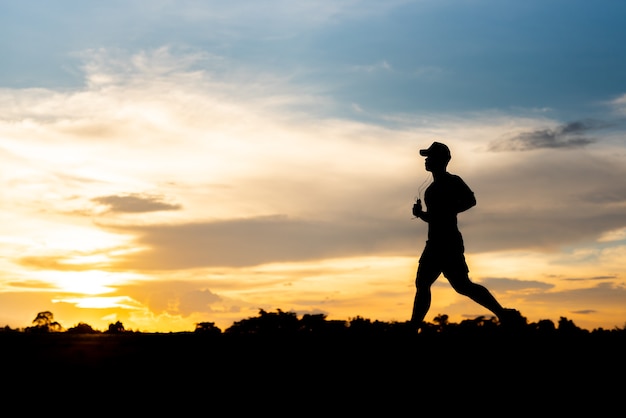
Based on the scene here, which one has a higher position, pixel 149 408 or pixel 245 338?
pixel 245 338

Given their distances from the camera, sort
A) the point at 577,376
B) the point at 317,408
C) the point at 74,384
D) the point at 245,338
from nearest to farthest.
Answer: the point at 317,408
the point at 74,384
the point at 577,376
the point at 245,338

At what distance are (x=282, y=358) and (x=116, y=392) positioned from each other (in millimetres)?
2746

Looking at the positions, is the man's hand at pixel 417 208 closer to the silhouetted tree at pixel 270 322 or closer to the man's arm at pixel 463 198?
the man's arm at pixel 463 198

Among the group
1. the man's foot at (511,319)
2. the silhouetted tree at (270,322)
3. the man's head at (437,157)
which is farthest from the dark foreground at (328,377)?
the silhouetted tree at (270,322)

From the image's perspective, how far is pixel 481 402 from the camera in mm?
7320

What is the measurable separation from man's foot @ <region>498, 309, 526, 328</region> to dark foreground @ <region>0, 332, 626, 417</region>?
0.81ft

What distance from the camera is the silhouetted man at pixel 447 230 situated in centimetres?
1149

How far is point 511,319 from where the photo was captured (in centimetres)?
1164

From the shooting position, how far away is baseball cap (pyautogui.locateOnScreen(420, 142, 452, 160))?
11648mm

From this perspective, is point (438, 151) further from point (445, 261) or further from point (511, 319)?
point (511, 319)

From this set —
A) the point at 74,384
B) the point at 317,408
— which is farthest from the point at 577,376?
the point at 74,384

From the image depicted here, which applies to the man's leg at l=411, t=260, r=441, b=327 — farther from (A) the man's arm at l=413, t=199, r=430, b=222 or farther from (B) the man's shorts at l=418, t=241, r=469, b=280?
(A) the man's arm at l=413, t=199, r=430, b=222

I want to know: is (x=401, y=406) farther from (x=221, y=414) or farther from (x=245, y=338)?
(x=245, y=338)

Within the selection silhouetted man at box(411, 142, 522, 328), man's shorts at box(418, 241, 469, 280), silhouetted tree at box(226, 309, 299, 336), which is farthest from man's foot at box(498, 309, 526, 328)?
silhouetted tree at box(226, 309, 299, 336)
